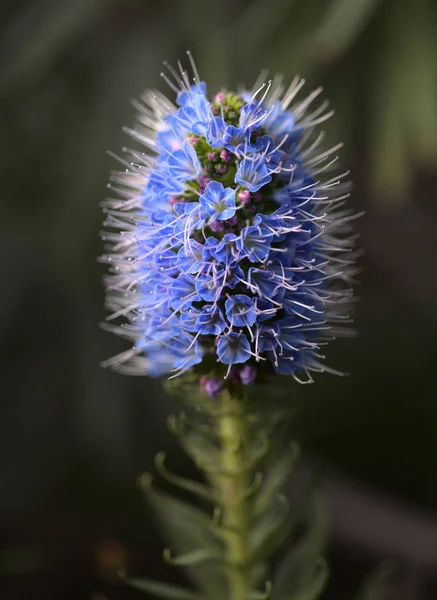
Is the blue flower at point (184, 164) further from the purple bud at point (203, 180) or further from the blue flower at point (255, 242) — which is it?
the blue flower at point (255, 242)

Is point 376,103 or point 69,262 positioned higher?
point 376,103

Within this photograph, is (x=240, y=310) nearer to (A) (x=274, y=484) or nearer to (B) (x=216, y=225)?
(B) (x=216, y=225)

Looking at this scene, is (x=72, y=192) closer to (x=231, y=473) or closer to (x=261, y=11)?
(x=261, y=11)

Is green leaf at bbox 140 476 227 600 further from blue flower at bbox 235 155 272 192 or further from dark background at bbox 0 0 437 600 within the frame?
blue flower at bbox 235 155 272 192

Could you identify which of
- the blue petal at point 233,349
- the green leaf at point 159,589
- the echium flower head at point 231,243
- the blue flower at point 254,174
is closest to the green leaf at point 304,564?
the green leaf at point 159,589

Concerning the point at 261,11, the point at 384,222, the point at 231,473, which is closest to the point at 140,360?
the point at 231,473

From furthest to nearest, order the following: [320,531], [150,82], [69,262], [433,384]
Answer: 1. [433,384]
2. [69,262]
3. [150,82]
4. [320,531]

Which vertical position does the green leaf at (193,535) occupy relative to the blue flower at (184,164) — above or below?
below
